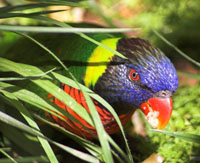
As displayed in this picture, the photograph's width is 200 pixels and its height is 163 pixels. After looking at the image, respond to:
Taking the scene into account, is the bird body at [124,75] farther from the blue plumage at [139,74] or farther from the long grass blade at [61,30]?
the long grass blade at [61,30]

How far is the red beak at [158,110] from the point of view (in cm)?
182

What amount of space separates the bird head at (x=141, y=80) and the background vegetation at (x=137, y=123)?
17 cm

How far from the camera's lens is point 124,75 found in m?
1.83

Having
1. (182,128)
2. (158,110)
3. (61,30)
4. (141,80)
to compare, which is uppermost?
(61,30)

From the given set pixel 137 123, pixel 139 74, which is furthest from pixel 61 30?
pixel 137 123

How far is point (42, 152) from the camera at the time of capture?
179 cm

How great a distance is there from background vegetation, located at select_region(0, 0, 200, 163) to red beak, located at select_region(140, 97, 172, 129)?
0.13m

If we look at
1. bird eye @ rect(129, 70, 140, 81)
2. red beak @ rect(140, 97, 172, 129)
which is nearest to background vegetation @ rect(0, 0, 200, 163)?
red beak @ rect(140, 97, 172, 129)

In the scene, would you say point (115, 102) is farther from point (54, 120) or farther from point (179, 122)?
point (179, 122)

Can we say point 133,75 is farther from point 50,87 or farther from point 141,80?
point 50,87

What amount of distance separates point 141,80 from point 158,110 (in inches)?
8.6

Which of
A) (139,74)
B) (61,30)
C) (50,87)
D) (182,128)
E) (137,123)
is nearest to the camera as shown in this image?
(61,30)

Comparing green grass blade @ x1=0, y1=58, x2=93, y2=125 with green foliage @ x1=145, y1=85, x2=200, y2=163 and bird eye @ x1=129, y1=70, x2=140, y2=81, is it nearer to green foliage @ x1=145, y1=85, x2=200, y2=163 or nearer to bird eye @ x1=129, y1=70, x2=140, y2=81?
bird eye @ x1=129, y1=70, x2=140, y2=81

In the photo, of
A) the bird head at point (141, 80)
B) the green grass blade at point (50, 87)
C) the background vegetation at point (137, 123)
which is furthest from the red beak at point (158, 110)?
the green grass blade at point (50, 87)
